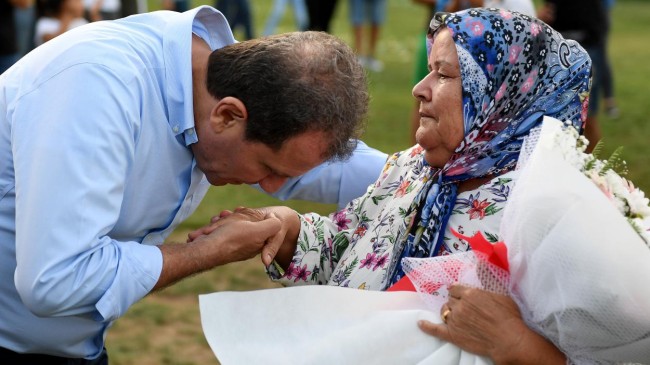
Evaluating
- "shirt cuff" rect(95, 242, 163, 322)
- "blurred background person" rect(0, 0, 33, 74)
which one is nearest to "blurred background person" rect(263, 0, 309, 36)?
"blurred background person" rect(0, 0, 33, 74)

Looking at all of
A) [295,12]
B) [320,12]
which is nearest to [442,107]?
[320,12]

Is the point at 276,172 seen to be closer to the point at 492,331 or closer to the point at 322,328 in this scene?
the point at 322,328

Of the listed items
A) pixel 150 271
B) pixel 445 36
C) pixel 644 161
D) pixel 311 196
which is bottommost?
pixel 644 161

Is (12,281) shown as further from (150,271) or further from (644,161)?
(644,161)

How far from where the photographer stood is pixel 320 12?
11.4 metres

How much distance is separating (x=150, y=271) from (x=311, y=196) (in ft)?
3.37

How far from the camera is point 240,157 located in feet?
9.64

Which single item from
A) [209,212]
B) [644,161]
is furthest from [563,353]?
[644,161]

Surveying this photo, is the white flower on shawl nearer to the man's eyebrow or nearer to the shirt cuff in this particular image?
the man's eyebrow

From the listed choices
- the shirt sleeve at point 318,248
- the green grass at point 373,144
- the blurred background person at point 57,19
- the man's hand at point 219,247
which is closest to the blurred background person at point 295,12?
the green grass at point 373,144

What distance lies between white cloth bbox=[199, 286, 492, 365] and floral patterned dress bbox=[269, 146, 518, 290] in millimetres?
293

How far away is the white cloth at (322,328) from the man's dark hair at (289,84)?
450mm

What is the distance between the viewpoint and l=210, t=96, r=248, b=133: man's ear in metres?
2.82

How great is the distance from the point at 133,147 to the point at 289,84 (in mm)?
462
